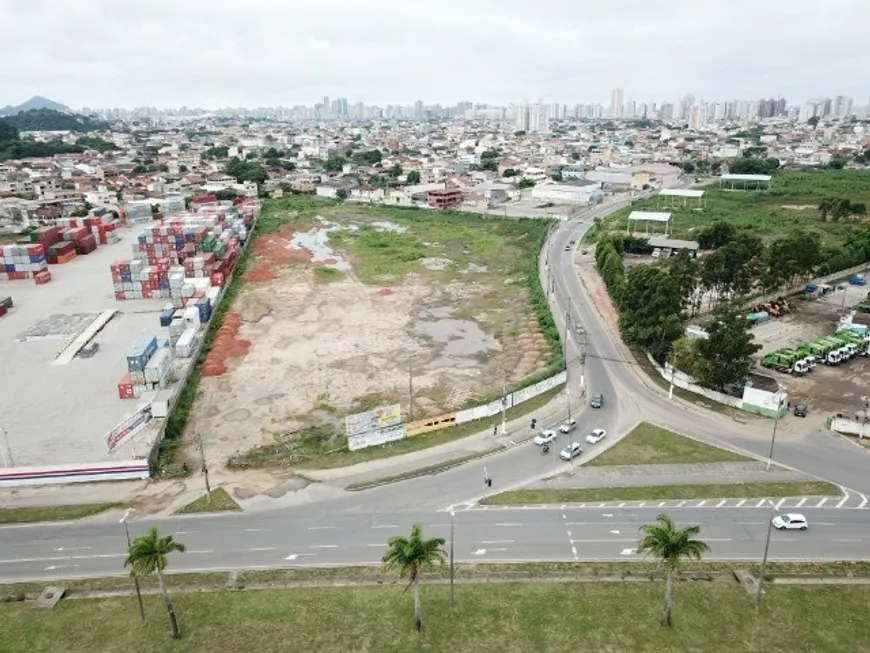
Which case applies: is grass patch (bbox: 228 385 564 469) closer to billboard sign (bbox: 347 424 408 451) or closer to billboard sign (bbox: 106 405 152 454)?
billboard sign (bbox: 347 424 408 451)

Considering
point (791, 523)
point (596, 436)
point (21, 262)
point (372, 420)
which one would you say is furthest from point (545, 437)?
point (21, 262)

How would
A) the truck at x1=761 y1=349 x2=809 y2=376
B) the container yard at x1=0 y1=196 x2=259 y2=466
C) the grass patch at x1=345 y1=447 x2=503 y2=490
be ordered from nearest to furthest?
the grass patch at x1=345 y1=447 x2=503 y2=490 → the container yard at x1=0 y1=196 x2=259 y2=466 → the truck at x1=761 y1=349 x2=809 y2=376

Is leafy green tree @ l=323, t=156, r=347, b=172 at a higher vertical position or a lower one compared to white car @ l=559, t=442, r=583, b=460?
higher

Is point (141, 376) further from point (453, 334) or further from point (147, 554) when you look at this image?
point (453, 334)

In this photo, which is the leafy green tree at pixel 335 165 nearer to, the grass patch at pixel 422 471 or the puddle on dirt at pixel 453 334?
the puddle on dirt at pixel 453 334

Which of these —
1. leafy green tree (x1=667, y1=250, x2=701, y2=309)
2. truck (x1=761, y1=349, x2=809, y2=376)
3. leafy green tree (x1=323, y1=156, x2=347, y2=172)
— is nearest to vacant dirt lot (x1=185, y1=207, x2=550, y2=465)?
leafy green tree (x1=667, y1=250, x2=701, y2=309)

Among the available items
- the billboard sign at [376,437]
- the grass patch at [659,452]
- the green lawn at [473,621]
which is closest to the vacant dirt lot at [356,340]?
the billboard sign at [376,437]
